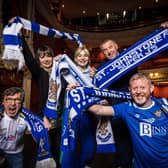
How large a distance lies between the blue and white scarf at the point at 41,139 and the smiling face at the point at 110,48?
949mm

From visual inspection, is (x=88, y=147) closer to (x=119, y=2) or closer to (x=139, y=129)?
(x=139, y=129)

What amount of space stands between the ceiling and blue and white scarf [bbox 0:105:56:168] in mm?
12207

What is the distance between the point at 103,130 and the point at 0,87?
18.8 ft

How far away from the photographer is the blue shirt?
2.26 meters

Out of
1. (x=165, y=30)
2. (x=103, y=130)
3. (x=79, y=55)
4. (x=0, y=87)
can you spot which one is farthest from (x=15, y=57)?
(x=0, y=87)

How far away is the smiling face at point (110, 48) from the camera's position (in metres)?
3.04

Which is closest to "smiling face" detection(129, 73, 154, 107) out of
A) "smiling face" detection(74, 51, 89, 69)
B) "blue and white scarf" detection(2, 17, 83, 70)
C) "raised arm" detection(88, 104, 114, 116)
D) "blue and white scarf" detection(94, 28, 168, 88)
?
"raised arm" detection(88, 104, 114, 116)

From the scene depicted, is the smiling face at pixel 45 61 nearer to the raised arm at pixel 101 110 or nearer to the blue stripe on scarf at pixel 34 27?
the blue stripe on scarf at pixel 34 27

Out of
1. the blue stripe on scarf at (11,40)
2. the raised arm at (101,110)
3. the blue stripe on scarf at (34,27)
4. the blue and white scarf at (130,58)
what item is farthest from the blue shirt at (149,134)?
the blue stripe on scarf at (34,27)

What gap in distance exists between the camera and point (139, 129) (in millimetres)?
2312

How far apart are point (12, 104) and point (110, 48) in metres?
1.11

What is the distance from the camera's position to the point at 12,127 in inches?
108

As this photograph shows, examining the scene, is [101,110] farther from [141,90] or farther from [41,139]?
[41,139]

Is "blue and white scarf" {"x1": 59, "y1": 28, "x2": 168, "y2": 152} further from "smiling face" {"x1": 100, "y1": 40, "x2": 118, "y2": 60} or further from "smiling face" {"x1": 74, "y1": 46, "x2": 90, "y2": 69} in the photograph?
"smiling face" {"x1": 74, "y1": 46, "x2": 90, "y2": 69}
